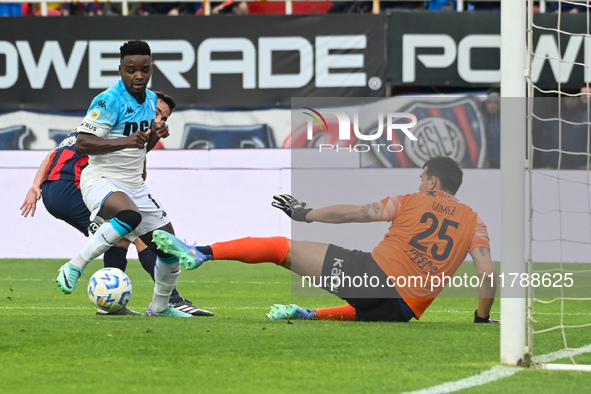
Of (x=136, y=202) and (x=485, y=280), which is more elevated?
(x=136, y=202)

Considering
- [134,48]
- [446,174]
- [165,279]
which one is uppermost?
[134,48]

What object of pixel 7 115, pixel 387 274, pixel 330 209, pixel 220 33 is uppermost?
pixel 220 33

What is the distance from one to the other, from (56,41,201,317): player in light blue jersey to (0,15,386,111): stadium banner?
25.0ft

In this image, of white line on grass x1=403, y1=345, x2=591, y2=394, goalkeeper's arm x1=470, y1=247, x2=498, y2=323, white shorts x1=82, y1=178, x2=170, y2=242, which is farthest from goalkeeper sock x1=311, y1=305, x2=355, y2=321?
white line on grass x1=403, y1=345, x2=591, y2=394

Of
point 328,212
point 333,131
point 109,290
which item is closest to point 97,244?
point 109,290

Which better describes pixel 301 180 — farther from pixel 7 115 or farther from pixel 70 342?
pixel 70 342

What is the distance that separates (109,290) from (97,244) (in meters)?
0.35

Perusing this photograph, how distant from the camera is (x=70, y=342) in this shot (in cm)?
511

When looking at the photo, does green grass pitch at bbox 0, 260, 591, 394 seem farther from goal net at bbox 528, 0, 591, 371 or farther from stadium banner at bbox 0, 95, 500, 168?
stadium banner at bbox 0, 95, 500, 168

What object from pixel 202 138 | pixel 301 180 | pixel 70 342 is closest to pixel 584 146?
pixel 301 180

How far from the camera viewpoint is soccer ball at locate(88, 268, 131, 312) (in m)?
6.49

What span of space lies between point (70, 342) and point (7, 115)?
33.1ft

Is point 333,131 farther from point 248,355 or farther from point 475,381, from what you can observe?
point 475,381

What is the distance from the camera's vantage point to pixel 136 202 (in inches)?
257
